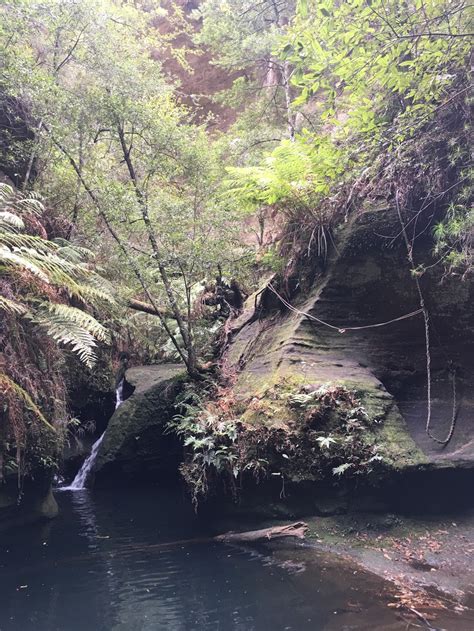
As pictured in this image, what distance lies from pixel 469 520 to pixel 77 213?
8584mm

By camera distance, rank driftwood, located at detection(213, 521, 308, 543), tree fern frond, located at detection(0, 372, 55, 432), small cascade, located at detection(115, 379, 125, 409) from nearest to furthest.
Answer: tree fern frond, located at detection(0, 372, 55, 432), driftwood, located at detection(213, 521, 308, 543), small cascade, located at detection(115, 379, 125, 409)

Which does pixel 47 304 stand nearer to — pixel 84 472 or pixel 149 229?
pixel 149 229

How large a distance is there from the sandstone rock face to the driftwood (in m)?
1.84

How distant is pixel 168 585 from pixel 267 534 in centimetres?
153

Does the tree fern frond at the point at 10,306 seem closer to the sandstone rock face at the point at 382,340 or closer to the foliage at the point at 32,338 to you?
the foliage at the point at 32,338

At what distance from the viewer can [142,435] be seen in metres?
8.75

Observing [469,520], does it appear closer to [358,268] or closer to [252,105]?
[358,268]

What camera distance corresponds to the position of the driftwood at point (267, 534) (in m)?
5.82

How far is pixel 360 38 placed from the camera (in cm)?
459

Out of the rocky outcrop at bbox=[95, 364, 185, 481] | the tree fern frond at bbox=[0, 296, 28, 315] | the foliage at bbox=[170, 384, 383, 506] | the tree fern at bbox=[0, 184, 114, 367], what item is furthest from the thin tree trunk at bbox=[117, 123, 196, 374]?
the tree fern frond at bbox=[0, 296, 28, 315]

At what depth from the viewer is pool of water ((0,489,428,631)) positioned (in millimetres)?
4246

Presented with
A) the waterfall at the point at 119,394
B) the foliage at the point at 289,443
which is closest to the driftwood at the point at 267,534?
the foliage at the point at 289,443

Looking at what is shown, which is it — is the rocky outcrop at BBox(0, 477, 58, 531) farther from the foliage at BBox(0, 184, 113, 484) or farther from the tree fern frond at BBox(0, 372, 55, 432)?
the tree fern frond at BBox(0, 372, 55, 432)

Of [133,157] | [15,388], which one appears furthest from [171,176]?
[15,388]
